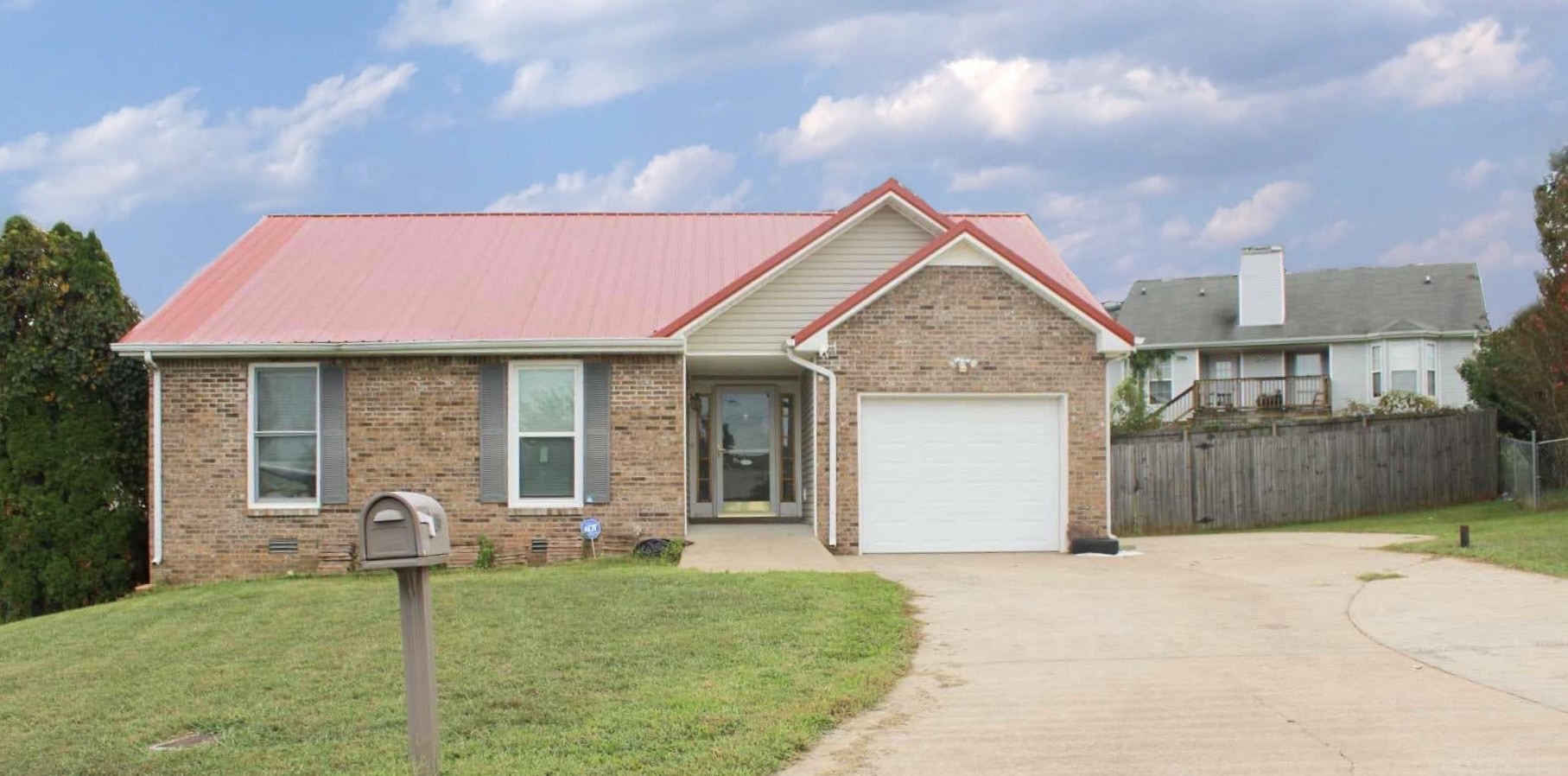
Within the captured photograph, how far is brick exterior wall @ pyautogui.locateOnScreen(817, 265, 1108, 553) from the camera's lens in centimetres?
1659

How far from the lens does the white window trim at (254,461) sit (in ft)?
55.4

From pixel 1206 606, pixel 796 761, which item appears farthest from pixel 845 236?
pixel 796 761

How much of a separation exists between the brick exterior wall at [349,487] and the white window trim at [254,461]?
2.6 inches

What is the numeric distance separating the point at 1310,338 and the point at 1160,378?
4.27 m

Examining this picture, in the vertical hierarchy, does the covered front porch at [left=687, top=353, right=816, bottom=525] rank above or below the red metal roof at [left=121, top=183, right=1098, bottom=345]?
below

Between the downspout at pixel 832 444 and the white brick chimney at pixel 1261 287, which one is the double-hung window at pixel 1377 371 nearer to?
the white brick chimney at pixel 1261 287

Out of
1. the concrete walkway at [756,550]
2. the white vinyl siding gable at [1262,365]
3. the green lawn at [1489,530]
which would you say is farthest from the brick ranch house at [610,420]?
the white vinyl siding gable at [1262,365]

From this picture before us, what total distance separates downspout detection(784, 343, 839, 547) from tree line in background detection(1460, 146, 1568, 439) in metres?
15.1

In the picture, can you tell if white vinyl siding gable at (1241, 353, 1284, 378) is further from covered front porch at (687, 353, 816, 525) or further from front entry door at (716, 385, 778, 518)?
front entry door at (716, 385, 778, 518)

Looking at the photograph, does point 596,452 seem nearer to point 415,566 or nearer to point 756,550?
point 756,550

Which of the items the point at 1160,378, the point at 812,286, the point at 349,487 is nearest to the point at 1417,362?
the point at 1160,378

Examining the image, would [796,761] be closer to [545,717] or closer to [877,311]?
[545,717]

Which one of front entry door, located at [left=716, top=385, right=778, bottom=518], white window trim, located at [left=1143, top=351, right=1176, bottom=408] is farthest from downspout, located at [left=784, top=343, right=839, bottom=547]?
white window trim, located at [left=1143, top=351, right=1176, bottom=408]

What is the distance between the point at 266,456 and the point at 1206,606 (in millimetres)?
11403
